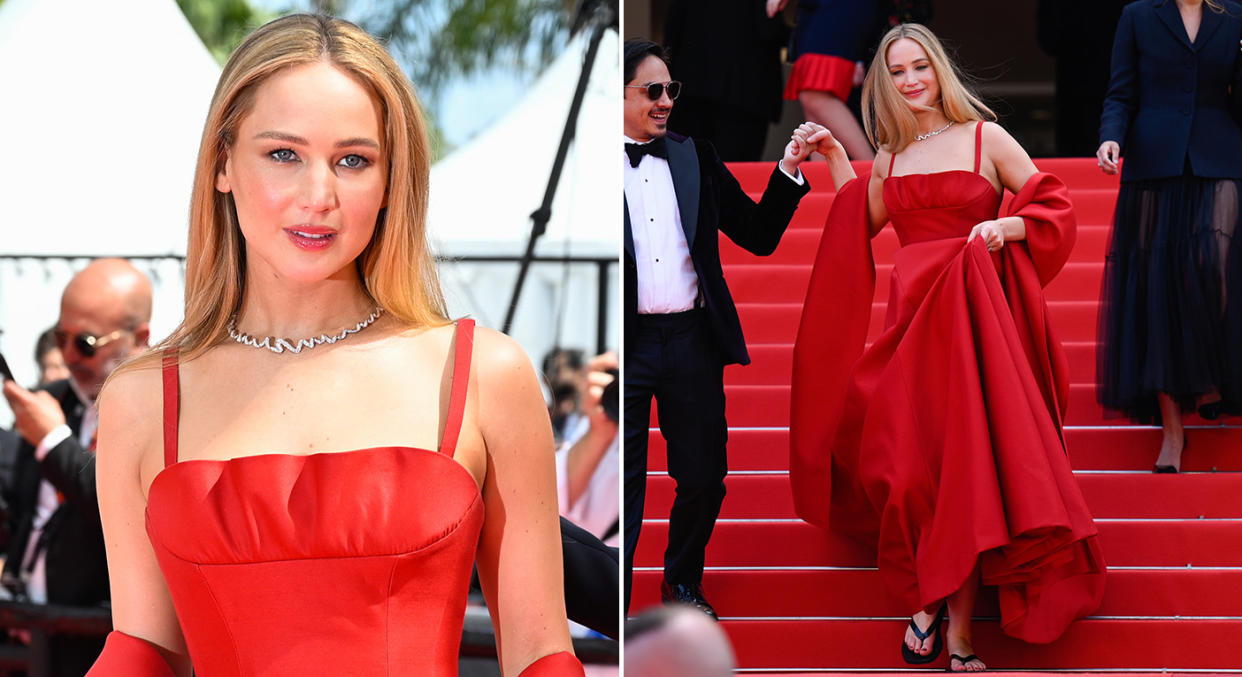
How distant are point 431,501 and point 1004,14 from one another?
503 inches

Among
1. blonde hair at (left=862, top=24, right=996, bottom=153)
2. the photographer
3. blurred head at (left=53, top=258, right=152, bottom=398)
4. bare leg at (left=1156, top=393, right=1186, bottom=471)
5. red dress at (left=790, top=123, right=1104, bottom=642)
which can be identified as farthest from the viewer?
bare leg at (left=1156, top=393, right=1186, bottom=471)

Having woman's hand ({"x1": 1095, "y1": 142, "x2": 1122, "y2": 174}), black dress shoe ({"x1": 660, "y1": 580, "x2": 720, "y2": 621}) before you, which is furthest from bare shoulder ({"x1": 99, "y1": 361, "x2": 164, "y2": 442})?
woman's hand ({"x1": 1095, "y1": 142, "x2": 1122, "y2": 174})

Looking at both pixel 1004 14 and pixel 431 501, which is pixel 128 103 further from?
pixel 1004 14

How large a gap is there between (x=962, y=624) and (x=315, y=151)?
3190 millimetres

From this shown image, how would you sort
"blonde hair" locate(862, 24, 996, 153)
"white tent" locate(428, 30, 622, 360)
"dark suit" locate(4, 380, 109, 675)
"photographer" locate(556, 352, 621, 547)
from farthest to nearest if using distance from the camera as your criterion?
"blonde hair" locate(862, 24, 996, 153) < "white tent" locate(428, 30, 622, 360) < "dark suit" locate(4, 380, 109, 675) < "photographer" locate(556, 352, 621, 547)

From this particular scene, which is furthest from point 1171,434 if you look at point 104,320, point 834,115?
point 104,320

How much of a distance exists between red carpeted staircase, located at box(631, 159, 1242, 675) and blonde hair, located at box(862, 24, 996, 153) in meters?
1.44

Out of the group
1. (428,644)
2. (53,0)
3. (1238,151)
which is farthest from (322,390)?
(1238,151)

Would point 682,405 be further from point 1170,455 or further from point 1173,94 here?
point 1173,94

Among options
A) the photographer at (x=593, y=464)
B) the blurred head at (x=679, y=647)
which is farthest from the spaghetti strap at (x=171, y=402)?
the photographer at (x=593, y=464)

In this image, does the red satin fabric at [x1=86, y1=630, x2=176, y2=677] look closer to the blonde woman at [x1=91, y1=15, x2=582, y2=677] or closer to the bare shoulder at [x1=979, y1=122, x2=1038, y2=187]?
the blonde woman at [x1=91, y1=15, x2=582, y2=677]

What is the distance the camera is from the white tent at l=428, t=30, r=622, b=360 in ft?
13.3

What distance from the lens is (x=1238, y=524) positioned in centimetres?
509

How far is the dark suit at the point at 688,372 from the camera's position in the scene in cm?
452
